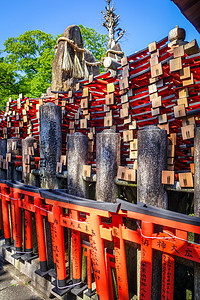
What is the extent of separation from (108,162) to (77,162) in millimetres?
535

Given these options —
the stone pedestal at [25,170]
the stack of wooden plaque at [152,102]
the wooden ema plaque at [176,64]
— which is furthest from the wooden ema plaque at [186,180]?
the stone pedestal at [25,170]

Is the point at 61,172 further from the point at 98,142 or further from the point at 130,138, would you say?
the point at 130,138

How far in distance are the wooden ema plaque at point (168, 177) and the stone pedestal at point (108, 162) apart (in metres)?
0.61

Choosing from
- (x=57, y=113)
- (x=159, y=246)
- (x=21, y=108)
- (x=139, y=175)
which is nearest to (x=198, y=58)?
(x=139, y=175)

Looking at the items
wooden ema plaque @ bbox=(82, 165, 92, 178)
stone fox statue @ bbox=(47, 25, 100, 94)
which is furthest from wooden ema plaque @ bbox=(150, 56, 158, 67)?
stone fox statue @ bbox=(47, 25, 100, 94)

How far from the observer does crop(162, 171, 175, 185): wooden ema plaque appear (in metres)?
2.00

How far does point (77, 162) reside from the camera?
113 inches

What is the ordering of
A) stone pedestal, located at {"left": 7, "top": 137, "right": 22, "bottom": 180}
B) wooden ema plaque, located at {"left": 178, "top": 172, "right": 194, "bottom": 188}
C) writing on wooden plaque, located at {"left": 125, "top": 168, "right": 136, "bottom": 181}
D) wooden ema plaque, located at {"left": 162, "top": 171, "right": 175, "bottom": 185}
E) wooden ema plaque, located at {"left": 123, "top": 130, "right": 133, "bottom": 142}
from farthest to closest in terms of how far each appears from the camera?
stone pedestal, located at {"left": 7, "top": 137, "right": 22, "bottom": 180}, wooden ema plaque, located at {"left": 123, "top": 130, "right": 133, "bottom": 142}, writing on wooden plaque, located at {"left": 125, "top": 168, "right": 136, "bottom": 181}, wooden ema plaque, located at {"left": 162, "top": 171, "right": 175, "bottom": 185}, wooden ema plaque, located at {"left": 178, "top": 172, "right": 194, "bottom": 188}

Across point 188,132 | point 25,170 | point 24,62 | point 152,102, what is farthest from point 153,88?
point 24,62

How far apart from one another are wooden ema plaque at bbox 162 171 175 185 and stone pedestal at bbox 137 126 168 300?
5cm

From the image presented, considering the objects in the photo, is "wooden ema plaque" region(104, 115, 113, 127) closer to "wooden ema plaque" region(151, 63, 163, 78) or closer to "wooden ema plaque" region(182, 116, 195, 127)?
"wooden ema plaque" region(151, 63, 163, 78)

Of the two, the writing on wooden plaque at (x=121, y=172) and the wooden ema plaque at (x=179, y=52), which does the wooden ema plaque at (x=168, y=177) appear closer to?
the writing on wooden plaque at (x=121, y=172)

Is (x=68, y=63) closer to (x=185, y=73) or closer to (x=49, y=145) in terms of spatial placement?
(x=49, y=145)

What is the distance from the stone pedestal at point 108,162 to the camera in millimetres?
2496
